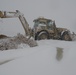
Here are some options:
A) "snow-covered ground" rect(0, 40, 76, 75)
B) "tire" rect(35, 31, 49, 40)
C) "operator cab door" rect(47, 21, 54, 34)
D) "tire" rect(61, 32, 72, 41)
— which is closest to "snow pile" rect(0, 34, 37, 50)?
"tire" rect(35, 31, 49, 40)

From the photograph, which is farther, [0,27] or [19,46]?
[0,27]

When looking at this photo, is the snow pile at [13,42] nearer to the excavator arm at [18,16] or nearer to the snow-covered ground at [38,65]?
the excavator arm at [18,16]

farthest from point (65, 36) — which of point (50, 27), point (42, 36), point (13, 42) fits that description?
point (13, 42)

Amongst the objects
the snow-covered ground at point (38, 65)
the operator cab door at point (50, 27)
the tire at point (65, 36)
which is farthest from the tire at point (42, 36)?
the snow-covered ground at point (38, 65)

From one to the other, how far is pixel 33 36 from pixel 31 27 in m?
0.72

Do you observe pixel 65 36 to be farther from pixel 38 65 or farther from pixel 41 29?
pixel 38 65

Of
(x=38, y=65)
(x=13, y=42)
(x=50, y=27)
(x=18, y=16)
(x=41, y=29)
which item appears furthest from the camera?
(x=50, y=27)

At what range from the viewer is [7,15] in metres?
7.55

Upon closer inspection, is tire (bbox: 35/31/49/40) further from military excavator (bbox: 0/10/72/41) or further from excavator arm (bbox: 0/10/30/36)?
excavator arm (bbox: 0/10/30/36)

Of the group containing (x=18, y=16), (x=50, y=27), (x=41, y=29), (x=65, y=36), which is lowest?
(x=65, y=36)

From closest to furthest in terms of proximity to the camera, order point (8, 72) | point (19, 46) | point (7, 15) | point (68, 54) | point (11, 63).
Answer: point (8, 72) → point (11, 63) → point (68, 54) → point (19, 46) → point (7, 15)

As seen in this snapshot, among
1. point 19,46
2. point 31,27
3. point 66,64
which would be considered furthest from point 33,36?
point 66,64

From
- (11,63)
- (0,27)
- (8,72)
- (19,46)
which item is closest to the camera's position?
(8,72)

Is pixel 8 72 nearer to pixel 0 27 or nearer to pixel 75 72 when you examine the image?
pixel 75 72
